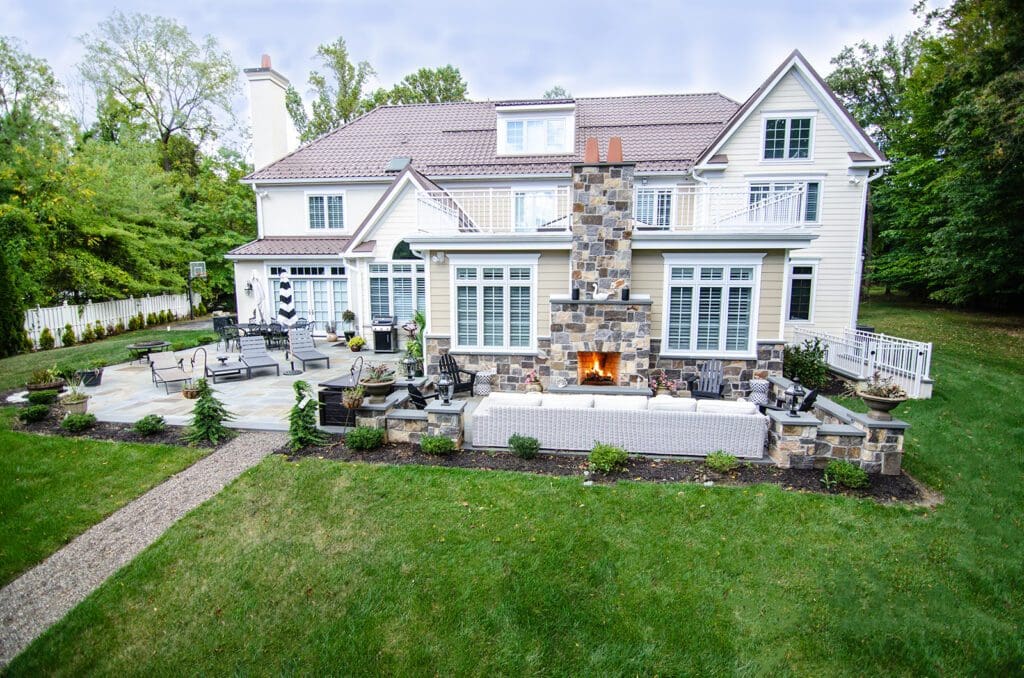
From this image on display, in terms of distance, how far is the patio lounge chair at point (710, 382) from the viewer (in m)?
9.72

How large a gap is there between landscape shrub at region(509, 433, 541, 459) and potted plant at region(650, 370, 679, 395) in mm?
3777

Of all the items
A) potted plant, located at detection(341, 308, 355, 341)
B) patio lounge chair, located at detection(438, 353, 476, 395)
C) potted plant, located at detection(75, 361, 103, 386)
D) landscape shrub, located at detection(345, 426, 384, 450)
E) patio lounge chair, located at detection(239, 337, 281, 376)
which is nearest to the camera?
landscape shrub, located at detection(345, 426, 384, 450)

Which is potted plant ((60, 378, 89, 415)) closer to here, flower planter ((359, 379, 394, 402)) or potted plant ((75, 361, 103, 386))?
potted plant ((75, 361, 103, 386))

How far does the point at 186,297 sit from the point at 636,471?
82.5 feet

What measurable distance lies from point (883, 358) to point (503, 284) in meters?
8.97

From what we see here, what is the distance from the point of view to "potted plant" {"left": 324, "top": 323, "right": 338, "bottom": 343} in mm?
16906

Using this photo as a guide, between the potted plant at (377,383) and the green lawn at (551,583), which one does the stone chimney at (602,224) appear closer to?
the potted plant at (377,383)

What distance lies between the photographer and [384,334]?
15.1 metres

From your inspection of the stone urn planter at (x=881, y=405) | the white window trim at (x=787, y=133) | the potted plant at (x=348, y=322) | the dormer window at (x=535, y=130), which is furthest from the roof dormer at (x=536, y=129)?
the stone urn planter at (x=881, y=405)

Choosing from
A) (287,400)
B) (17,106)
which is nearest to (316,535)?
(287,400)

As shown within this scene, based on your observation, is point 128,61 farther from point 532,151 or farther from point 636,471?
point 636,471

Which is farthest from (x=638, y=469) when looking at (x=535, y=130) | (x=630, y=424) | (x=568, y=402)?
(x=535, y=130)

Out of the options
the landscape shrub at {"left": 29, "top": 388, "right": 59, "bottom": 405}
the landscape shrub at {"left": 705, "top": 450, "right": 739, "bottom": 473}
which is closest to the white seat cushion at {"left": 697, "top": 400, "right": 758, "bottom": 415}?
the landscape shrub at {"left": 705, "top": 450, "right": 739, "bottom": 473}

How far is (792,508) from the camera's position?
5.72 metres
